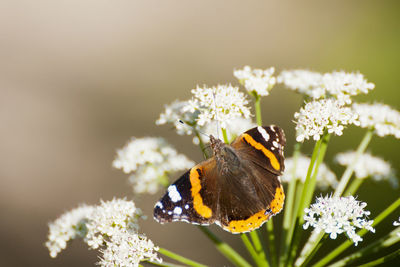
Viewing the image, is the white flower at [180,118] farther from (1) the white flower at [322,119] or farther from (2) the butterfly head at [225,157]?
(1) the white flower at [322,119]

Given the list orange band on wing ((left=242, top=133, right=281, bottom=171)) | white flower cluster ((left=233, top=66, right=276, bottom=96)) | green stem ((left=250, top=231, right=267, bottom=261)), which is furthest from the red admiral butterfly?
white flower cluster ((left=233, top=66, right=276, bottom=96))

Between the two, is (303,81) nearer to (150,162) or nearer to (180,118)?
(180,118)

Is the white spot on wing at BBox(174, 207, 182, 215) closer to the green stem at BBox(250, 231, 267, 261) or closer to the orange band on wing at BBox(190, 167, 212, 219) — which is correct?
the orange band on wing at BBox(190, 167, 212, 219)

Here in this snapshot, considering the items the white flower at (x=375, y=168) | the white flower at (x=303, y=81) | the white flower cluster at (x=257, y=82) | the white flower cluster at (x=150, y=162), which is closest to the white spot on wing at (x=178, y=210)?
the white flower cluster at (x=150, y=162)

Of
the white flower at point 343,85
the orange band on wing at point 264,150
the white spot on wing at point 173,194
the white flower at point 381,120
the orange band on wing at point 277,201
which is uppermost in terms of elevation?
the white flower at point 343,85

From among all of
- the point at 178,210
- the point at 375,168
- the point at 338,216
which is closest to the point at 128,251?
the point at 178,210

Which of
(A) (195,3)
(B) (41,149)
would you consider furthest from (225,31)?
(B) (41,149)
